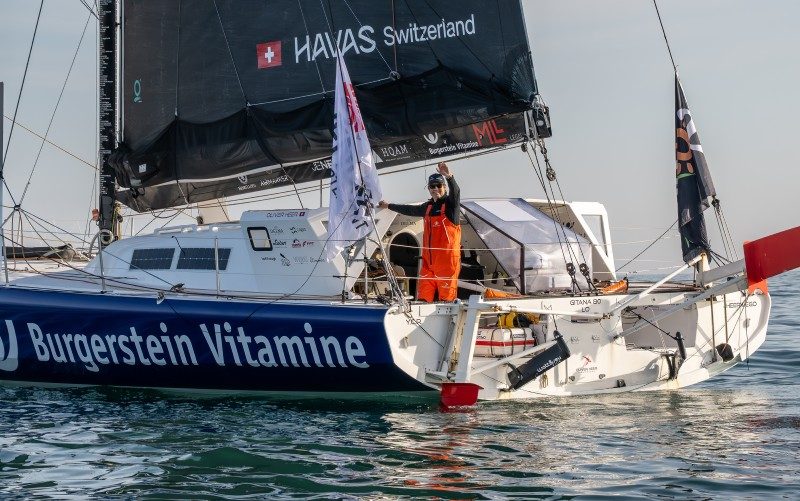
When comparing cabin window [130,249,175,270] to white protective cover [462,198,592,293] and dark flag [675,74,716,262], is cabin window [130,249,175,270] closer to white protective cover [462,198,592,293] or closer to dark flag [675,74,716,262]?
white protective cover [462,198,592,293]

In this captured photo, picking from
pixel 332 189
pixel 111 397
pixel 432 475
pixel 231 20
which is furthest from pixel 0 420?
pixel 231 20

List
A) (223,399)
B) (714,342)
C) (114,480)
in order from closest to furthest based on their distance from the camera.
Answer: (114,480), (223,399), (714,342)

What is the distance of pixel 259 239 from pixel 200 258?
2.87 ft

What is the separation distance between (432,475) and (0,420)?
4694 millimetres

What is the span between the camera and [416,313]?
10.8m

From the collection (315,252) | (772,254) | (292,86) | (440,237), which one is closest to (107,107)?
(292,86)

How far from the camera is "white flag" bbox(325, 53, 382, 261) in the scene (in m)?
11.1

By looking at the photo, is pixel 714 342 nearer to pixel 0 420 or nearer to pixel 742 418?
pixel 742 418

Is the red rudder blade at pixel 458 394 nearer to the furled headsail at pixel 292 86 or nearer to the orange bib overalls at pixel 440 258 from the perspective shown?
the orange bib overalls at pixel 440 258

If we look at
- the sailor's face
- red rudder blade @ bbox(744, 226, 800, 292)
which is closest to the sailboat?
red rudder blade @ bbox(744, 226, 800, 292)

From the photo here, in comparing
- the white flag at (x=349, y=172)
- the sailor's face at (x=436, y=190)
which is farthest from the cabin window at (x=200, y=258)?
the sailor's face at (x=436, y=190)

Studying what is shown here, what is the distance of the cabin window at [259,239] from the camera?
12.1 metres

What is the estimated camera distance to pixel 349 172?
11.1 meters

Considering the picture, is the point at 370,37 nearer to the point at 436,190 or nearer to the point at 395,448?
the point at 436,190
